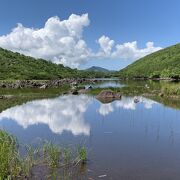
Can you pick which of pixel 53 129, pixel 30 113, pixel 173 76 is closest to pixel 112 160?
pixel 53 129

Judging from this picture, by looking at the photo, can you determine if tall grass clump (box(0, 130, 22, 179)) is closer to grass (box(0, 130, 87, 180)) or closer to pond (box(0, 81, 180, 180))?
grass (box(0, 130, 87, 180))

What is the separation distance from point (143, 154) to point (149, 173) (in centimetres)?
304

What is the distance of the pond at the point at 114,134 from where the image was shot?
45.0 feet

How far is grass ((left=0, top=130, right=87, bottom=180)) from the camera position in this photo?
470 inches

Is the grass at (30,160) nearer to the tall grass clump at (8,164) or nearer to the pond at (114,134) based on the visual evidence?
the tall grass clump at (8,164)

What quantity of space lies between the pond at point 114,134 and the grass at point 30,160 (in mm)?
948

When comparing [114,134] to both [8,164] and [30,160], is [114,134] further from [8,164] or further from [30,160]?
[8,164]

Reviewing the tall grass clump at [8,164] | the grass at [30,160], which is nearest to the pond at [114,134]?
the grass at [30,160]

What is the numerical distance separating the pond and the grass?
0.95 m

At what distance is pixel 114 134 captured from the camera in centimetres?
2116

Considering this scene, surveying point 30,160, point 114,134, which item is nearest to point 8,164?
point 30,160

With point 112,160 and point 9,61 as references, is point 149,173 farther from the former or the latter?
point 9,61

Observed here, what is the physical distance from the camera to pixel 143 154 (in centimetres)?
1614

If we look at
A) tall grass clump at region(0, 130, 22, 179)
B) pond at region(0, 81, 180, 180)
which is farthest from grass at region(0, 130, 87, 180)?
pond at region(0, 81, 180, 180)
